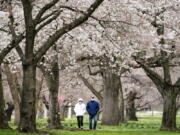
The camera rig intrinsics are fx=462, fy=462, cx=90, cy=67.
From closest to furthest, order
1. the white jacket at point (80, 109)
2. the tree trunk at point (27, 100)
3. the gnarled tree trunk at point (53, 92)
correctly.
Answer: the tree trunk at point (27, 100)
the gnarled tree trunk at point (53, 92)
the white jacket at point (80, 109)

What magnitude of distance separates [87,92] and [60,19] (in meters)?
45.0

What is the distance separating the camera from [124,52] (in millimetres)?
18266

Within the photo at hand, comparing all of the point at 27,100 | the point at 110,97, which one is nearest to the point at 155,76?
the point at 110,97

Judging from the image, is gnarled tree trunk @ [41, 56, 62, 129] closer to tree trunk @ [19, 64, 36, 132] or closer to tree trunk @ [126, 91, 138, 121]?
tree trunk @ [19, 64, 36, 132]

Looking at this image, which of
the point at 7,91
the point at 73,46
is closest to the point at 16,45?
the point at 73,46

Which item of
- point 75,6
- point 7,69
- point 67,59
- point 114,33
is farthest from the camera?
point 7,69

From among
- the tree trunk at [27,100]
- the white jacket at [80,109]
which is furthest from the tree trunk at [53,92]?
the tree trunk at [27,100]

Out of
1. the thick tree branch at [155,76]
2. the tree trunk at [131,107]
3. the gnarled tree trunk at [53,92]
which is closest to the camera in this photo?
the gnarled tree trunk at [53,92]

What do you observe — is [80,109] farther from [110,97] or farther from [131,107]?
[131,107]

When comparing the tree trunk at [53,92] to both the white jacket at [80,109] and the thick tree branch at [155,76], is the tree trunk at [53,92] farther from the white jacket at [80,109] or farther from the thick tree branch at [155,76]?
the thick tree branch at [155,76]

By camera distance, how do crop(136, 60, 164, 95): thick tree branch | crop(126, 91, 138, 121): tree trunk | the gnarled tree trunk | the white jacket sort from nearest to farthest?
1. the gnarled tree trunk
2. the white jacket
3. crop(136, 60, 164, 95): thick tree branch
4. crop(126, 91, 138, 121): tree trunk

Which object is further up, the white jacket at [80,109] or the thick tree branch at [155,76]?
the thick tree branch at [155,76]

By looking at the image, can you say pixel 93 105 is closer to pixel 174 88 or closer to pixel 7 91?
pixel 174 88

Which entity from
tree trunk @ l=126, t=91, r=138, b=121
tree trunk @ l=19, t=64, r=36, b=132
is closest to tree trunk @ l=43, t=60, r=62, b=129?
tree trunk @ l=19, t=64, r=36, b=132
